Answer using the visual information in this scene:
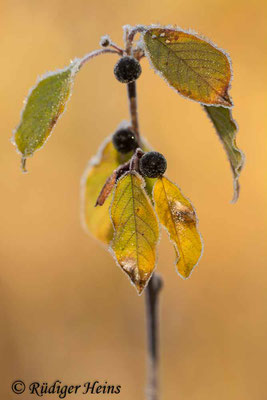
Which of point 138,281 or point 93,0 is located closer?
point 138,281

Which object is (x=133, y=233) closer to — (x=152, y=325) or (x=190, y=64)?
(x=190, y=64)

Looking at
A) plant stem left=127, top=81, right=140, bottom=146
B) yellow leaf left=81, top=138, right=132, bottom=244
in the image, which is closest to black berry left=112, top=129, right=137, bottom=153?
plant stem left=127, top=81, right=140, bottom=146

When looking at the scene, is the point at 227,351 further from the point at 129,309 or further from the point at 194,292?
the point at 129,309

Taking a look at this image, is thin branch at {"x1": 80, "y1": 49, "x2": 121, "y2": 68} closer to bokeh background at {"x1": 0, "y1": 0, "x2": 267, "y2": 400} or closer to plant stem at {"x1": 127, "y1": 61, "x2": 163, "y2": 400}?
plant stem at {"x1": 127, "y1": 61, "x2": 163, "y2": 400}

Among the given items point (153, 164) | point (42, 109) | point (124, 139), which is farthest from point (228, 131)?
point (42, 109)

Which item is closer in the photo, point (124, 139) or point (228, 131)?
point (228, 131)

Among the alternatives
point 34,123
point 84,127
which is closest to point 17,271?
point 84,127
